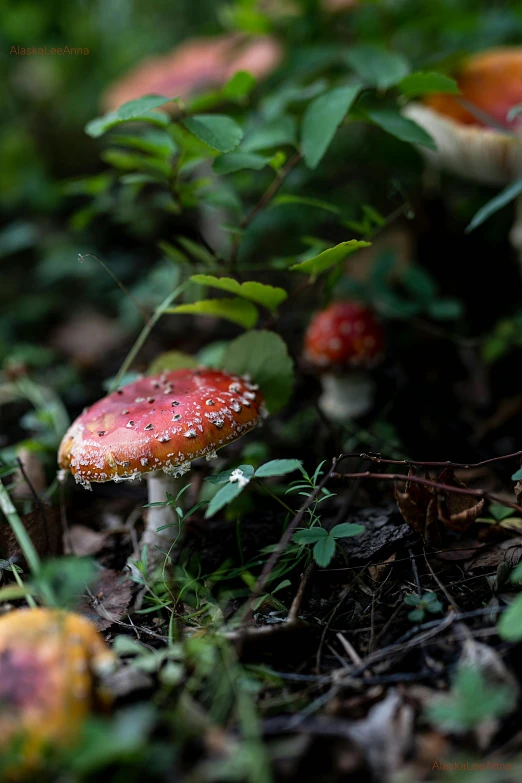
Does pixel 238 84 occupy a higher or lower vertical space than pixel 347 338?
higher

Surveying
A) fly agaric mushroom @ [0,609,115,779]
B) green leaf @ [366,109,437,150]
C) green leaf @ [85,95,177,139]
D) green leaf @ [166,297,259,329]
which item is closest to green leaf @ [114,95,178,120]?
green leaf @ [85,95,177,139]

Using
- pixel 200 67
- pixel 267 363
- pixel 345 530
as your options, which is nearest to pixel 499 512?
pixel 345 530

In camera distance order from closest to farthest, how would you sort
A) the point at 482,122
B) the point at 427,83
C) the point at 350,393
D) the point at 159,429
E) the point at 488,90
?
the point at 159,429 < the point at 427,83 < the point at 482,122 < the point at 488,90 < the point at 350,393

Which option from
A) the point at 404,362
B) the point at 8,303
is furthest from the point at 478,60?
the point at 8,303

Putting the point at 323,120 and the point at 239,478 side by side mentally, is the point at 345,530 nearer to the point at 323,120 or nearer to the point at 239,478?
the point at 239,478

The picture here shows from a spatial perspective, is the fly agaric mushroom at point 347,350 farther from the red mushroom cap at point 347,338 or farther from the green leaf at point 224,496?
the green leaf at point 224,496

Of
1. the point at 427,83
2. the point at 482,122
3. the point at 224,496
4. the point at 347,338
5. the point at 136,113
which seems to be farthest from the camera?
the point at 347,338

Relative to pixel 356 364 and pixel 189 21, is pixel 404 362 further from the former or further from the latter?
pixel 189 21

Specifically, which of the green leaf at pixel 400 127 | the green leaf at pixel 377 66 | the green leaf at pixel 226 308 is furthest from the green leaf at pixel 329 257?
the green leaf at pixel 377 66
